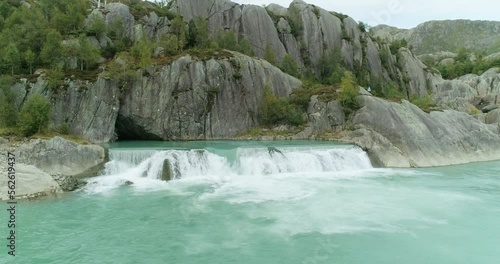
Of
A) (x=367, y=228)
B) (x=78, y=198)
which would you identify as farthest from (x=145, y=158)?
(x=367, y=228)

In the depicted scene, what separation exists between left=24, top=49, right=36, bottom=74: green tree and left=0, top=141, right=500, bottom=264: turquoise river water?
2121 centimetres

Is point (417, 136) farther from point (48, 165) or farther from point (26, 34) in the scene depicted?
point (26, 34)

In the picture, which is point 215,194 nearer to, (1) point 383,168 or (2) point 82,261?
(2) point 82,261

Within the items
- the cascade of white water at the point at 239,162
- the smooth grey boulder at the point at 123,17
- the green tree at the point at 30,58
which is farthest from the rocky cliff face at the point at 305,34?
the cascade of white water at the point at 239,162

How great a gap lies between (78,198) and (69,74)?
951 inches

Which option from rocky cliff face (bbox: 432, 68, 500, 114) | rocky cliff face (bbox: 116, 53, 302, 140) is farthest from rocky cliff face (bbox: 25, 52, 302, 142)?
rocky cliff face (bbox: 432, 68, 500, 114)

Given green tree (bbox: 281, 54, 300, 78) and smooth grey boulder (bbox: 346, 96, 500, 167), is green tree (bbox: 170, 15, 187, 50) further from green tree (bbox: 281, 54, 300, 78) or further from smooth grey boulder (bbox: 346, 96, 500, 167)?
smooth grey boulder (bbox: 346, 96, 500, 167)

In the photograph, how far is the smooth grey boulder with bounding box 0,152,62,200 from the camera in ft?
67.7

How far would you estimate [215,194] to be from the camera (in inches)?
890

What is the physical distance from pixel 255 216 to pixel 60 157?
15.1 meters

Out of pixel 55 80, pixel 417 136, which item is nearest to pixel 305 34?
pixel 417 136

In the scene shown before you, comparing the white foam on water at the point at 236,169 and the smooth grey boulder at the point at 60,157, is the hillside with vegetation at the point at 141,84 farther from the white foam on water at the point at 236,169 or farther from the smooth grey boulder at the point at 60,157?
the white foam on water at the point at 236,169

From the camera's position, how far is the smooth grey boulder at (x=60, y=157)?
966 inches

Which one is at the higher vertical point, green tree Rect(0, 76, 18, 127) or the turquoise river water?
green tree Rect(0, 76, 18, 127)
